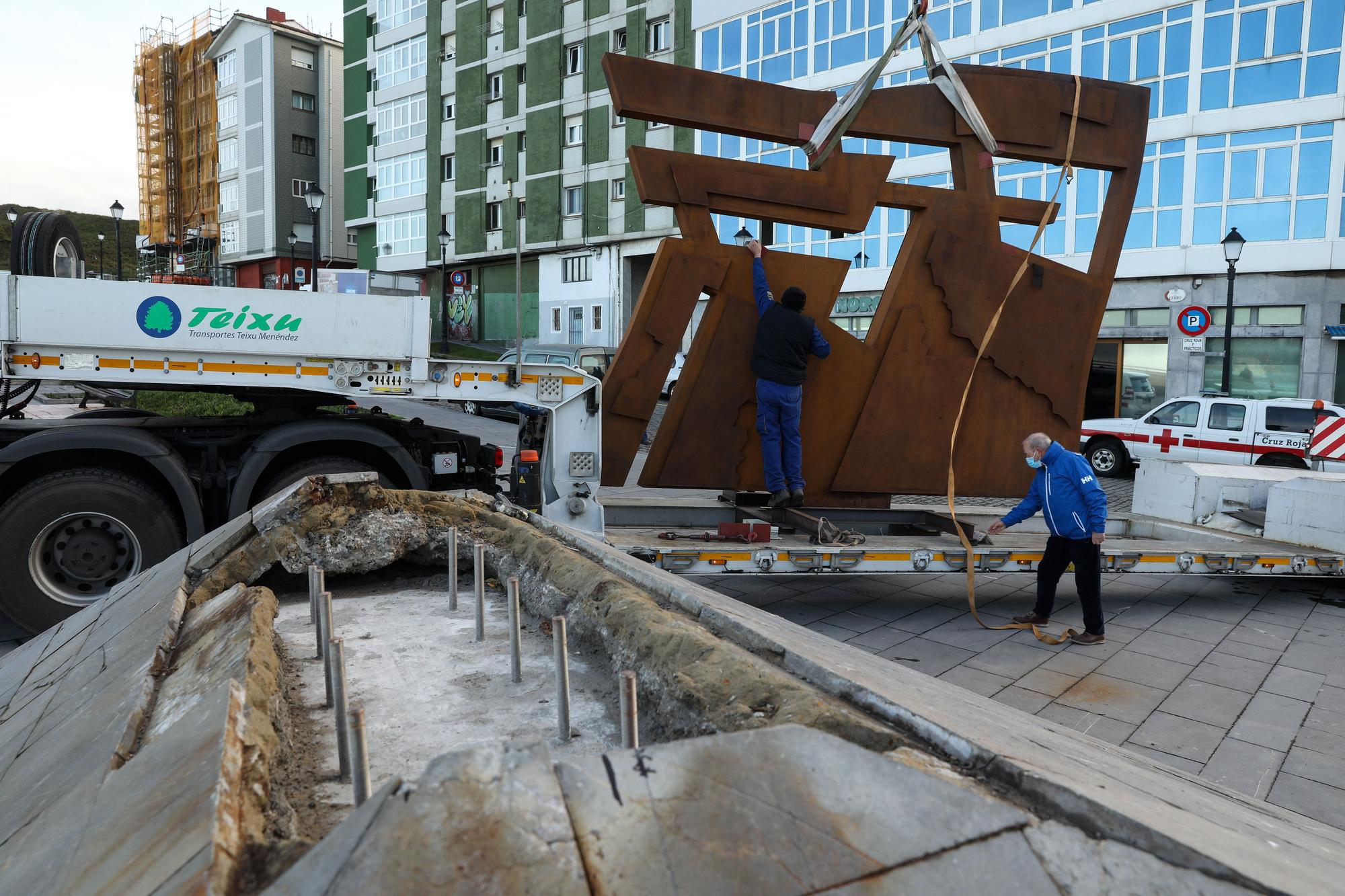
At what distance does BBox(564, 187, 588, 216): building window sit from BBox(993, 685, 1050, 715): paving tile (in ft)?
103

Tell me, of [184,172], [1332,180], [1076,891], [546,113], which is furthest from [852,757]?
[184,172]

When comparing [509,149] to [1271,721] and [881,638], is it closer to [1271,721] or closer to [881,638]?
[881,638]

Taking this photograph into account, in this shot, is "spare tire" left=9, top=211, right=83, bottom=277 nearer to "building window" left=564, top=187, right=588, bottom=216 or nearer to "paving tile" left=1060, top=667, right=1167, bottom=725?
"paving tile" left=1060, top=667, right=1167, bottom=725

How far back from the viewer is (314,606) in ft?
11.4

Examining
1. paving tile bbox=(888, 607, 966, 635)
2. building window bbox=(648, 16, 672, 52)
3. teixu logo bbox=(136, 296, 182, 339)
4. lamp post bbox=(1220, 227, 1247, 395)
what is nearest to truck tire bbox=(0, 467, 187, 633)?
teixu logo bbox=(136, 296, 182, 339)

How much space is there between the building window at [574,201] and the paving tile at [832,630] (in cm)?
2993

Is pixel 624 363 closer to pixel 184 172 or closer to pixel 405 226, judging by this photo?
pixel 405 226

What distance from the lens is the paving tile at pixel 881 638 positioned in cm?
648

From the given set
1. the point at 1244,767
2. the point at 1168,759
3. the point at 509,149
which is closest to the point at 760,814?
the point at 1168,759

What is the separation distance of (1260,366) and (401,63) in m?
37.4

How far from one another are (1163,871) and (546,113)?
3762cm

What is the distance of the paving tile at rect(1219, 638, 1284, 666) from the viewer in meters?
6.43

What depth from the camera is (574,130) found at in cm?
3550

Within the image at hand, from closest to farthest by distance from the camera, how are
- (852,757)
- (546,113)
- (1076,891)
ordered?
(1076,891) < (852,757) < (546,113)
